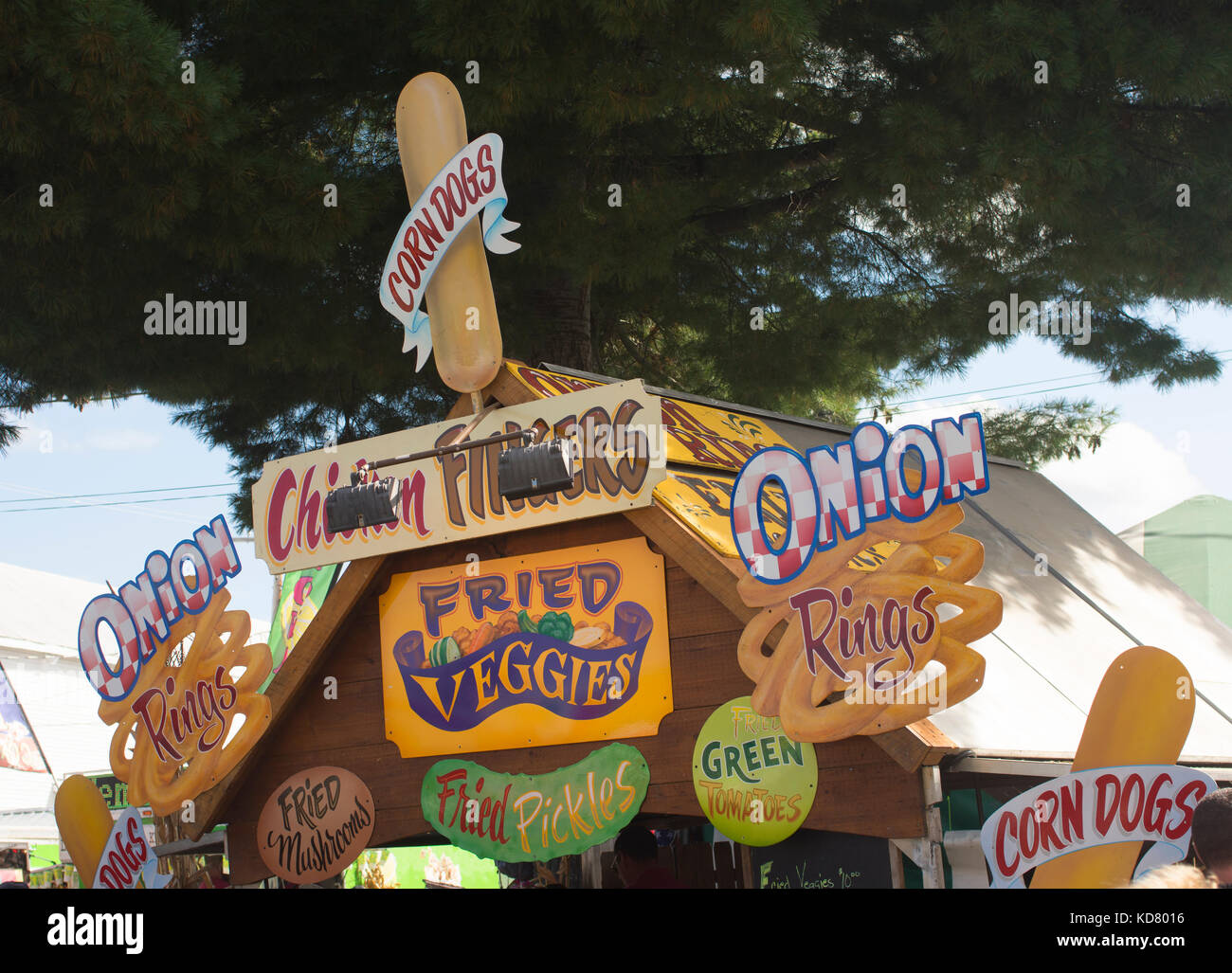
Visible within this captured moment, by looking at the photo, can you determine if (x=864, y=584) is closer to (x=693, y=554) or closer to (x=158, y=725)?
(x=693, y=554)

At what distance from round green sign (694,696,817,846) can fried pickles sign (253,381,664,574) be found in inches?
46.9

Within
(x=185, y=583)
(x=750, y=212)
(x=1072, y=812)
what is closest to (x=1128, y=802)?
(x=1072, y=812)

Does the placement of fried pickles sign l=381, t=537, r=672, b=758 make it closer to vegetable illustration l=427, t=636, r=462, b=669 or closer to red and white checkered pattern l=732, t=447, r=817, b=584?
vegetable illustration l=427, t=636, r=462, b=669

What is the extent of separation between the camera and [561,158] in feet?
29.6

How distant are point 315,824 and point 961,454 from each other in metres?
4.47

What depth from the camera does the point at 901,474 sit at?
5.05m

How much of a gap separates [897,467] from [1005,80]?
15.0 feet

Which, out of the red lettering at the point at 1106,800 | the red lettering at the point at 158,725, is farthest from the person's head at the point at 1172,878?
the red lettering at the point at 158,725

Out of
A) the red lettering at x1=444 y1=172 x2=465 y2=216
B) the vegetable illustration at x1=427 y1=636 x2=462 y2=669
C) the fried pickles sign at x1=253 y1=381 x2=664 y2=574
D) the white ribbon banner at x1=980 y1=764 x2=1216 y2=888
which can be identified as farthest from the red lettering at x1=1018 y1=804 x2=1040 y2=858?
the red lettering at x1=444 y1=172 x2=465 y2=216

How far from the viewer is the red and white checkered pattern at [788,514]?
5348 mm

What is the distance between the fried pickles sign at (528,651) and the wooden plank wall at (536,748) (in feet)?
0.28

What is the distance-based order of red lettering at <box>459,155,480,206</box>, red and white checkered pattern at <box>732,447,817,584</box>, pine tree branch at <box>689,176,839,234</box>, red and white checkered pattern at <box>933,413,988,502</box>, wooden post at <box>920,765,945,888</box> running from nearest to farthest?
red and white checkered pattern at <box>933,413,988,502</box>
wooden post at <box>920,765,945,888</box>
red and white checkered pattern at <box>732,447,817,584</box>
red lettering at <box>459,155,480,206</box>
pine tree branch at <box>689,176,839,234</box>

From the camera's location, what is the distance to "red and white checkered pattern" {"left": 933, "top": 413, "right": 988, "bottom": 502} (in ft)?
16.0
